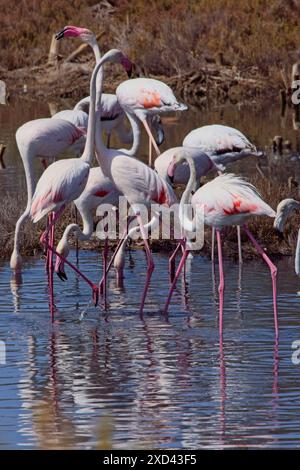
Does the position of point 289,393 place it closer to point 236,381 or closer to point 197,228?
point 236,381

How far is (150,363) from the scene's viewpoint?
7875 millimetres

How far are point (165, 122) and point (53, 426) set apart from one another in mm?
15250

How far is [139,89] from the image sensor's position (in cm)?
1206

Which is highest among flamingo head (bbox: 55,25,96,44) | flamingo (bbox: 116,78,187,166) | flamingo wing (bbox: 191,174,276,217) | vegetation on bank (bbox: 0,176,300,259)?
flamingo head (bbox: 55,25,96,44)

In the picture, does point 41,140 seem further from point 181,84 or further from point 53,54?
point 53,54

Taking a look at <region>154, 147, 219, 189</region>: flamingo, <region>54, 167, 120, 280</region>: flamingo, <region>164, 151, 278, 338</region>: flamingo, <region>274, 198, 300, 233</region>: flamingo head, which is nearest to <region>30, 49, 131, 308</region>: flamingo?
<region>54, 167, 120, 280</region>: flamingo

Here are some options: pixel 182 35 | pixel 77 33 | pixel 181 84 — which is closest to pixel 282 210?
pixel 77 33

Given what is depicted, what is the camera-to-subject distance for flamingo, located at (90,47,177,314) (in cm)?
956

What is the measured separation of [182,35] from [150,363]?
21.5 m

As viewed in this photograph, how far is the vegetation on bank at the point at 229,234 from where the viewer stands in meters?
11.3

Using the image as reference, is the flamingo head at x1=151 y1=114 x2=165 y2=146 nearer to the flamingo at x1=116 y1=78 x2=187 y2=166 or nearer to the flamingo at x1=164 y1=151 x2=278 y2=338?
the flamingo at x1=116 y1=78 x2=187 y2=166

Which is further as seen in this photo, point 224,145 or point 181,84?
point 181,84

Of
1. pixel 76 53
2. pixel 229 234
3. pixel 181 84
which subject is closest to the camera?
pixel 229 234

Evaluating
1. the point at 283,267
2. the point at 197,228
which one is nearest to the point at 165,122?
the point at 283,267
